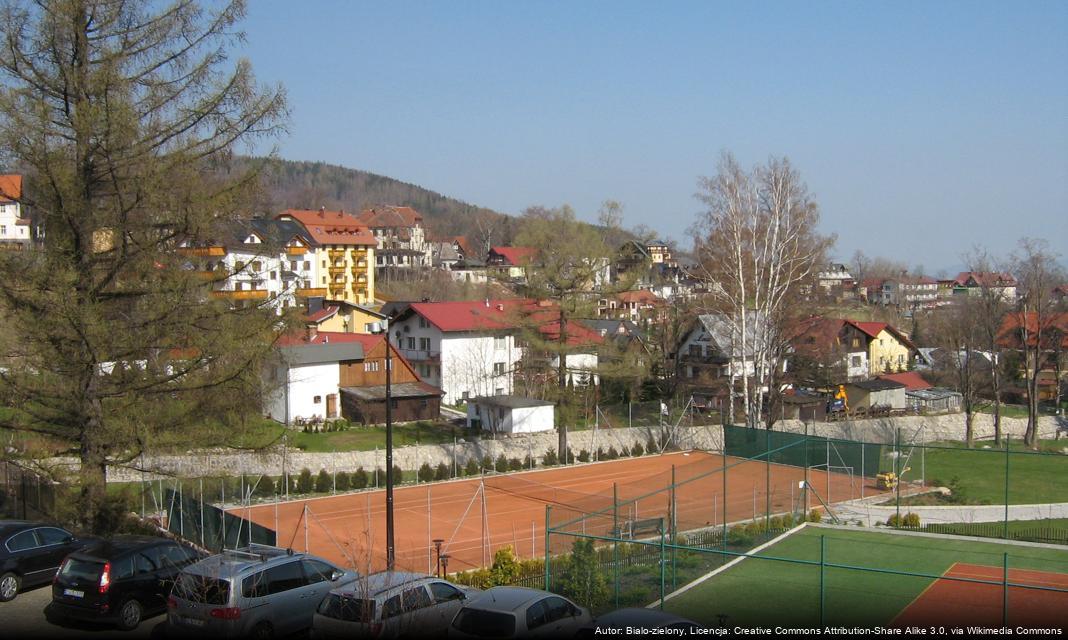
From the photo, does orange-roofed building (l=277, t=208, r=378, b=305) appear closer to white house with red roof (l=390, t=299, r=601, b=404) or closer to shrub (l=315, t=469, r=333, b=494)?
white house with red roof (l=390, t=299, r=601, b=404)

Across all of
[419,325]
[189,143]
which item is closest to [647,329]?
[419,325]

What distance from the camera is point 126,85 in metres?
15.2

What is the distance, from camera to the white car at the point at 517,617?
10.5 m

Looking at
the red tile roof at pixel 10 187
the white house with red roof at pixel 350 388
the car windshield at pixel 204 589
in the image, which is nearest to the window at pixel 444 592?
the car windshield at pixel 204 589

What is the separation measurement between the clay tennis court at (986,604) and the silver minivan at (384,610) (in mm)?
8038

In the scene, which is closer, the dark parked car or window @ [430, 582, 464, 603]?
window @ [430, 582, 464, 603]

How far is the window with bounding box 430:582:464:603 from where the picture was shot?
11766mm

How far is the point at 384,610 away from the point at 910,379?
56.2m

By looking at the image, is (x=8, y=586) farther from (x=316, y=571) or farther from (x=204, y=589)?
(x=316, y=571)

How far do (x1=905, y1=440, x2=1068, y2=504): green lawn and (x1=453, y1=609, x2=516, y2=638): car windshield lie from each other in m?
20.7

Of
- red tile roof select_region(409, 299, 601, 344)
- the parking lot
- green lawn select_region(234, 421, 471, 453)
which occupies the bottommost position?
green lawn select_region(234, 421, 471, 453)

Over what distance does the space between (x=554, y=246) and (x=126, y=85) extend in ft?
72.9

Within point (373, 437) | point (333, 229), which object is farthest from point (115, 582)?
point (333, 229)

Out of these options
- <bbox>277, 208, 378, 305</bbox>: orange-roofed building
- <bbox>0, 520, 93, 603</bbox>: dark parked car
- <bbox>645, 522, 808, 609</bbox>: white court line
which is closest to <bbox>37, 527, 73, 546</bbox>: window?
<bbox>0, 520, 93, 603</bbox>: dark parked car
